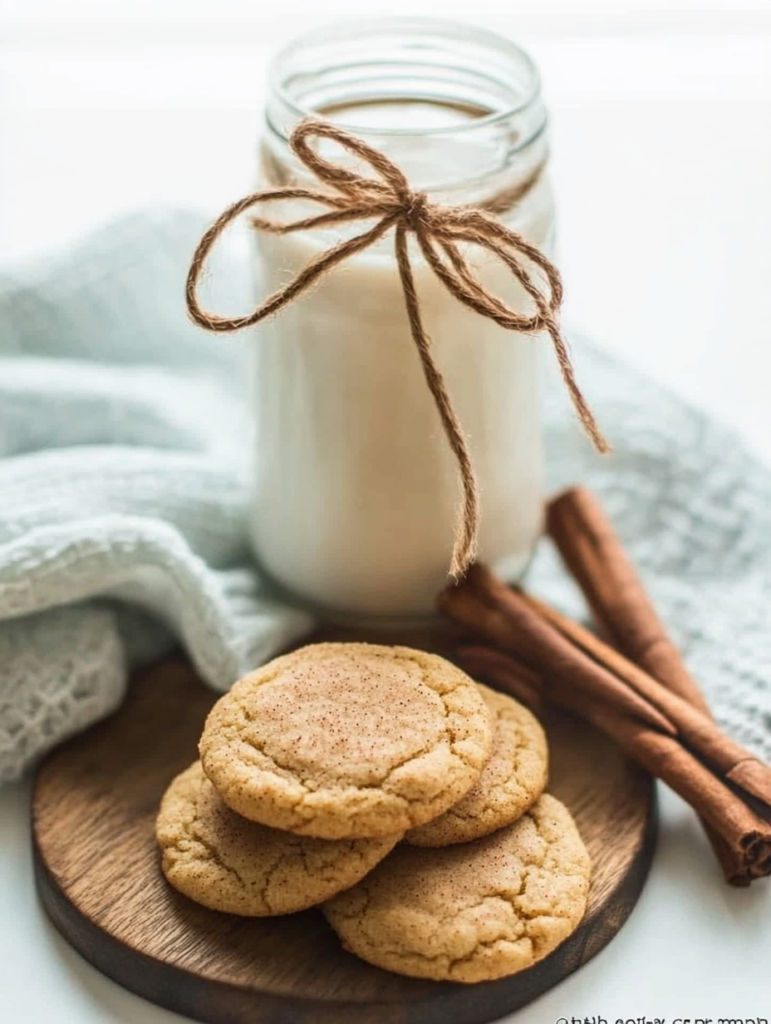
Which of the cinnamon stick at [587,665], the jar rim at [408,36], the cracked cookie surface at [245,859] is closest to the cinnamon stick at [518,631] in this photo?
the cinnamon stick at [587,665]

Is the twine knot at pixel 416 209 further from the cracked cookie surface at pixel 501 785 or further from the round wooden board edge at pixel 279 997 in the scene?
the round wooden board edge at pixel 279 997

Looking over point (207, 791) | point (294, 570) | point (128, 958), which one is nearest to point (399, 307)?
point (294, 570)

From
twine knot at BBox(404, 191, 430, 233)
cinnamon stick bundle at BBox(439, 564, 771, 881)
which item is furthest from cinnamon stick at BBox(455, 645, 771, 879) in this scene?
twine knot at BBox(404, 191, 430, 233)

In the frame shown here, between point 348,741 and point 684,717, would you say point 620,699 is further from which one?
point 348,741

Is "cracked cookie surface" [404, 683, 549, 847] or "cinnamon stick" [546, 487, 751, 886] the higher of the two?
"cracked cookie surface" [404, 683, 549, 847]

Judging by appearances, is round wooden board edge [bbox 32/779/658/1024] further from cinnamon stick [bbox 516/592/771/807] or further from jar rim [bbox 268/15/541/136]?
jar rim [bbox 268/15/541/136]

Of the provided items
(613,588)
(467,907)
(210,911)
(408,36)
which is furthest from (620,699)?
(408,36)
